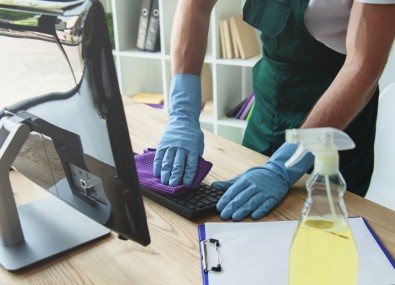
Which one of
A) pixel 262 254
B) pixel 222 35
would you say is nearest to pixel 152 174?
pixel 262 254

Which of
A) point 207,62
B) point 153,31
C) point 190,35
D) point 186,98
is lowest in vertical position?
point 207,62

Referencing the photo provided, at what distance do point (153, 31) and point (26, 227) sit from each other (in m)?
2.23

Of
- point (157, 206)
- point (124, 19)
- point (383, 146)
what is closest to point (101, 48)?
point (157, 206)

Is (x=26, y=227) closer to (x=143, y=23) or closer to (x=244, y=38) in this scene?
(x=244, y=38)

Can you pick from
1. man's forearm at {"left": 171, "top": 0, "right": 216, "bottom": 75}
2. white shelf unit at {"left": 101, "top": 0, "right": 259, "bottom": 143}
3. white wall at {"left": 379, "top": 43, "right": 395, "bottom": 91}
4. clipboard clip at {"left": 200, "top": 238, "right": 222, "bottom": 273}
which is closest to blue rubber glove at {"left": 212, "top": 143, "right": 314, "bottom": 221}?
clipboard clip at {"left": 200, "top": 238, "right": 222, "bottom": 273}

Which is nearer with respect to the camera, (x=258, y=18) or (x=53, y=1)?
(x=53, y=1)

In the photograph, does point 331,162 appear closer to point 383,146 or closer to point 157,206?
point 157,206

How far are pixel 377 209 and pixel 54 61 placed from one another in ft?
2.43

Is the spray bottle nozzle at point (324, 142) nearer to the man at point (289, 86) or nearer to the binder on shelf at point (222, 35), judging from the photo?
the man at point (289, 86)

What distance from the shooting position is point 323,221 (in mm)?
687

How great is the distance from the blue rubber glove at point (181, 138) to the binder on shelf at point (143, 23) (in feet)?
5.47

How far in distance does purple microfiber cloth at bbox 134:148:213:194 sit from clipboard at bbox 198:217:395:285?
0.45 feet

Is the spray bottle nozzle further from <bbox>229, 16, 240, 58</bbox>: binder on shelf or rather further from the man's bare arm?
<bbox>229, 16, 240, 58</bbox>: binder on shelf

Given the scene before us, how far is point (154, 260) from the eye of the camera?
0.95 metres
